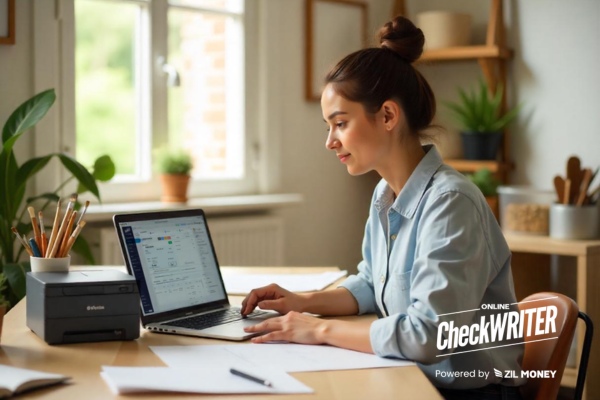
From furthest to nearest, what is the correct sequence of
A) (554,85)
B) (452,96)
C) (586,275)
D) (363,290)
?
1. (452,96)
2. (554,85)
3. (586,275)
4. (363,290)

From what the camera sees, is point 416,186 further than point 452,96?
No

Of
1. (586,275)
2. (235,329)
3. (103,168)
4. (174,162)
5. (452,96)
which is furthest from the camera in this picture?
(452,96)

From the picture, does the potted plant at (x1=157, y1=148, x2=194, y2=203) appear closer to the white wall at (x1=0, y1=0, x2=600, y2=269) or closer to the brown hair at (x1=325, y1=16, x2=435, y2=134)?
the white wall at (x1=0, y1=0, x2=600, y2=269)

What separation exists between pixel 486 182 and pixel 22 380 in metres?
2.64

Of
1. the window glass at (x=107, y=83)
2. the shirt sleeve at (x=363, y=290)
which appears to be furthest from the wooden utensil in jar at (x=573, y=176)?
the window glass at (x=107, y=83)

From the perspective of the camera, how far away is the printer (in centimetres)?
149

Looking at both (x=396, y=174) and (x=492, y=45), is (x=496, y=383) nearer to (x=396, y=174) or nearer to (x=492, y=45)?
(x=396, y=174)

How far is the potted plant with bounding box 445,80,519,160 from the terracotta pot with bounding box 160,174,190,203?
1.28 m

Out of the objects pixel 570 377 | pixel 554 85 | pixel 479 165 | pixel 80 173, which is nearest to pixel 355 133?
pixel 80 173

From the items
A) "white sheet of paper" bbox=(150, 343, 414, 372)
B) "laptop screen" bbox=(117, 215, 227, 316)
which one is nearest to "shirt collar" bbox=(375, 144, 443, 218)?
"white sheet of paper" bbox=(150, 343, 414, 372)

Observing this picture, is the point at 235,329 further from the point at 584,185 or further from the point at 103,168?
the point at 584,185

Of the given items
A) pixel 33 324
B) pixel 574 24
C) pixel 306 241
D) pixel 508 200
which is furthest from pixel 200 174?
pixel 33 324

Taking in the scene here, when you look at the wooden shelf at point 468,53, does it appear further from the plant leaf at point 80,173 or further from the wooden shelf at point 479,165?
the plant leaf at point 80,173

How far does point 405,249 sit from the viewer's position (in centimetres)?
166
